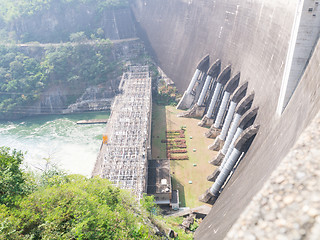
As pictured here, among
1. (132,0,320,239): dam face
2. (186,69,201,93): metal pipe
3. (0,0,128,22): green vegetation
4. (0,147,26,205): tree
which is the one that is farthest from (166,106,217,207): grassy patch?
(0,0,128,22): green vegetation

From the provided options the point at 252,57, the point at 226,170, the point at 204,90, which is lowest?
the point at 226,170

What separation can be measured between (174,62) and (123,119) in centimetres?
2200

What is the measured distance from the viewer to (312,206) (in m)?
5.93

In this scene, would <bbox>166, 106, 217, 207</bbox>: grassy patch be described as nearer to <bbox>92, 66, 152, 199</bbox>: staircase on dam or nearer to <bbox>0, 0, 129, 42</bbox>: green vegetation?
<bbox>92, 66, 152, 199</bbox>: staircase on dam

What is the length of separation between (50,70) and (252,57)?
139ft

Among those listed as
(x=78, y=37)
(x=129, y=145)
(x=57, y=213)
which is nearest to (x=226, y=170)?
(x=129, y=145)

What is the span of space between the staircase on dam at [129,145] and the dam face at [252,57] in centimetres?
786

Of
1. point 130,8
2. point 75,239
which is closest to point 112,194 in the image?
point 75,239

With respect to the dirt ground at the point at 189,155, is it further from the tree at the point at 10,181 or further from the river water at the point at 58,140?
the tree at the point at 10,181

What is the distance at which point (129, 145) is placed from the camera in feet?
96.3

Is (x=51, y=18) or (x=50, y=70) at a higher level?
(x=51, y=18)

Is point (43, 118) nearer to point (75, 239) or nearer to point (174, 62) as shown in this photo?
point (174, 62)

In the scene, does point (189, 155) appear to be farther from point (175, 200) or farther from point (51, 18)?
point (51, 18)

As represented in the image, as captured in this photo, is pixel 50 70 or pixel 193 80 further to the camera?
pixel 50 70
